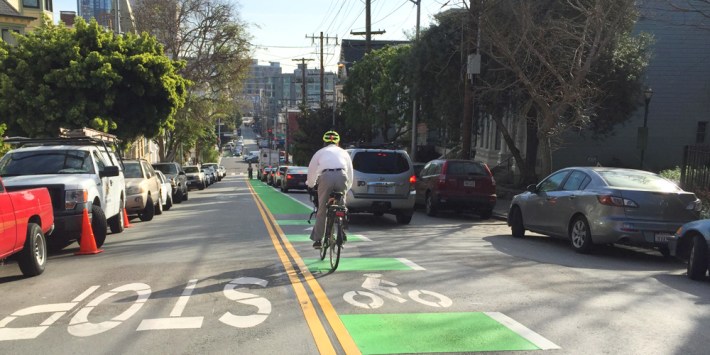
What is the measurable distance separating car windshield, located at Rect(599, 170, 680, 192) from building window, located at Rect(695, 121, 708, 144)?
79.1 ft

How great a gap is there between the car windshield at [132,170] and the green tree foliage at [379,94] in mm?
22379

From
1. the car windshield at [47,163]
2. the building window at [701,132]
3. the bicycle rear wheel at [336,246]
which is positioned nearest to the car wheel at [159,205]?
the car windshield at [47,163]

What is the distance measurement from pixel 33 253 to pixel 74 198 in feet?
7.00

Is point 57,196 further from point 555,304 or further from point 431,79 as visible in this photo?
point 431,79

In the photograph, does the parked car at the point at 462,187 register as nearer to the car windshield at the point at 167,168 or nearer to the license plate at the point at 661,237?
the license plate at the point at 661,237

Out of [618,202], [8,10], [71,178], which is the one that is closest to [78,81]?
[71,178]

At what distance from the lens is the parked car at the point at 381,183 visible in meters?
14.3

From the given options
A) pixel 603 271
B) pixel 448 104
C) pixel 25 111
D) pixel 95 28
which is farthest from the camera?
pixel 448 104

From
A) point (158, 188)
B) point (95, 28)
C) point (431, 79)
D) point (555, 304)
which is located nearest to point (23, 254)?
point (555, 304)

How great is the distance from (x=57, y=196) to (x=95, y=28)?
1297 centimetres

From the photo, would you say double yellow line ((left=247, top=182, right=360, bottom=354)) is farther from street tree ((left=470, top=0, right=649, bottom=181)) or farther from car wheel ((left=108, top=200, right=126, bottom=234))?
street tree ((left=470, top=0, right=649, bottom=181))

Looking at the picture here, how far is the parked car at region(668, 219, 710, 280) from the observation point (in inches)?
317

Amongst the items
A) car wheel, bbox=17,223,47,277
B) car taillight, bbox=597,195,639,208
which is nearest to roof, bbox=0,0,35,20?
car wheel, bbox=17,223,47,277

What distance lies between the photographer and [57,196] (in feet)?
32.3
